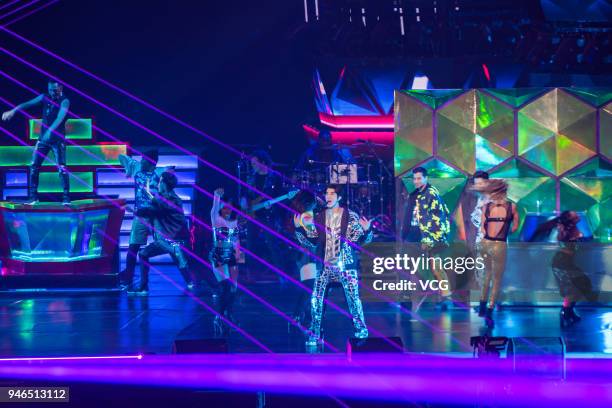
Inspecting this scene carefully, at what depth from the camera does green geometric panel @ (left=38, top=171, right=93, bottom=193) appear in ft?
50.9

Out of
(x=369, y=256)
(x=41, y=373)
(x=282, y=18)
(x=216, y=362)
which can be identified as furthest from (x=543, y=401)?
(x=282, y=18)

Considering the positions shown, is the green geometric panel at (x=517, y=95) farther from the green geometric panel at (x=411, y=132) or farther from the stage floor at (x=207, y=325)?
the stage floor at (x=207, y=325)

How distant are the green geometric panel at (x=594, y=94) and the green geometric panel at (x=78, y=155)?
27.0ft

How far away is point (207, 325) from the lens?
10.7 m

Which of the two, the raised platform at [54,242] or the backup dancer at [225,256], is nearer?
the backup dancer at [225,256]

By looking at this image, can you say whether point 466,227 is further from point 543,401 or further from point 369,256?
point 543,401

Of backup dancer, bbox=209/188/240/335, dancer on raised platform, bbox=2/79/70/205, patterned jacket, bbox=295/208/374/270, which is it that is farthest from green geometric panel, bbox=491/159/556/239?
dancer on raised platform, bbox=2/79/70/205

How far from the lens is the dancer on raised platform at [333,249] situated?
30.5ft

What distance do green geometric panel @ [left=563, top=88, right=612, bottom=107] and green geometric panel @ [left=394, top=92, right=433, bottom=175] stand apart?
213 centimetres

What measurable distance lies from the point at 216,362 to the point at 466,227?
568cm

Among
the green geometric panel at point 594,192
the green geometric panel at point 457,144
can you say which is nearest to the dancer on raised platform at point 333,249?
the green geometric panel at point 457,144

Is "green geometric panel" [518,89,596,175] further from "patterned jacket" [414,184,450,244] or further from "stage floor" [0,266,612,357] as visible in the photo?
"stage floor" [0,266,612,357]

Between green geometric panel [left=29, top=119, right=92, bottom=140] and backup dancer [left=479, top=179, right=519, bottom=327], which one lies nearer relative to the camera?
backup dancer [left=479, top=179, right=519, bottom=327]

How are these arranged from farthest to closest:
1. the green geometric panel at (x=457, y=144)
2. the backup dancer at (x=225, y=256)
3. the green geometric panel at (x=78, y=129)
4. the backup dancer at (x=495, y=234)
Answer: the green geometric panel at (x=78, y=129) → the green geometric panel at (x=457, y=144) → the backup dancer at (x=495, y=234) → the backup dancer at (x=225, y=256)
